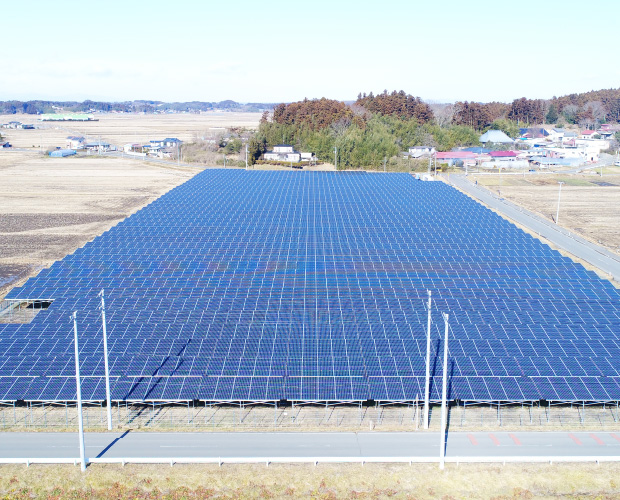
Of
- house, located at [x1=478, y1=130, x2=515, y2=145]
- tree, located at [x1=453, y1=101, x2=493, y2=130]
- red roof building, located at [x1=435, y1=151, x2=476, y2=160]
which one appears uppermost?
tree, located at [x1=453, y1=101, x2=493, y2=130]

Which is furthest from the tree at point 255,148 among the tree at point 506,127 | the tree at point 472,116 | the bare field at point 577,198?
the tree at point 506,127

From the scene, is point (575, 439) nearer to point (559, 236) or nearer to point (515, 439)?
point (515, 439)

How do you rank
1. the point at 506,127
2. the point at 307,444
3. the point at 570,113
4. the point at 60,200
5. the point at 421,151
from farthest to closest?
the point at 570,113, the point at 506,127, the point at 421,151, the point at 60,200, the point at 307,444

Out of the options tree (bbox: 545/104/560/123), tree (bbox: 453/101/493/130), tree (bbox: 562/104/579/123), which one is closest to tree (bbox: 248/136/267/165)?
tree (bbox: 453/101/493/130)

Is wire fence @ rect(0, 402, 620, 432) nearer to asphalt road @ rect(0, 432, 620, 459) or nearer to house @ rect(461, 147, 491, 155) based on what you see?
asphalt road @ rect(0, 432, 620, 459)

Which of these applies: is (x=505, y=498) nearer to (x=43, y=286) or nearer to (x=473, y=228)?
(x=43, y=286)

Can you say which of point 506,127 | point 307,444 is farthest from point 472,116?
point 307,444

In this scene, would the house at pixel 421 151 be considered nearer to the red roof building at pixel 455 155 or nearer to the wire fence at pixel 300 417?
the red roof building at pixel 455 155
